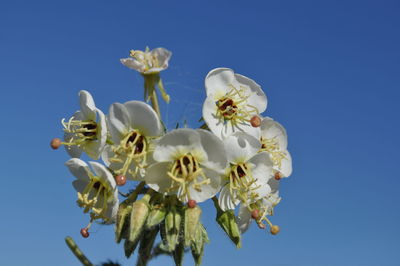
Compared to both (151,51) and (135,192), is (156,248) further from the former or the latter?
(151,51)

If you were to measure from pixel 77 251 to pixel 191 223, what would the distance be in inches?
47.8

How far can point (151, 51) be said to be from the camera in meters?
5.12

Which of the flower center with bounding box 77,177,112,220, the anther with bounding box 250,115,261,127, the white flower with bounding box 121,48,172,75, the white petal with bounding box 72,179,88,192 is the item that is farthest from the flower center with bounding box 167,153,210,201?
the white petal with bounding box 72,179,88,192

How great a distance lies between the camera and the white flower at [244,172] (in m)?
5.17

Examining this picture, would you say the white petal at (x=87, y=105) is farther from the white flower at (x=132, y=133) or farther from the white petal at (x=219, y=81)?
the white petal at (x=219, y=81)

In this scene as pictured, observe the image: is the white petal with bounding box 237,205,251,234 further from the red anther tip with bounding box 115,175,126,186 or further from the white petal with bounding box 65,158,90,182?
the white petal with bounding box 65,158,90,182

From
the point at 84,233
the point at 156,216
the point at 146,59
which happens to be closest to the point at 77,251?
the point at 84,233

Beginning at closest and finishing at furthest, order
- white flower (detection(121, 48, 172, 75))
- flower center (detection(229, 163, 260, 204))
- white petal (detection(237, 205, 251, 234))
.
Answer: white flower (detection(121, 48, 172, 75))
flower center (detection(229, 163, 260, 204))
white petal (detection(237, 205, 251, 234))

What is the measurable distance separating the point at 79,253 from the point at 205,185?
4.56 ft

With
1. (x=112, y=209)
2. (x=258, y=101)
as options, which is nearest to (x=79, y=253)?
(x=112, y=209)

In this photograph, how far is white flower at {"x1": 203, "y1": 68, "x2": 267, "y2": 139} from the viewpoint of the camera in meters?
5.32

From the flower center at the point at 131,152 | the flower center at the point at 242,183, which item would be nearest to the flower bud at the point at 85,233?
the flower center at the point at 131,152

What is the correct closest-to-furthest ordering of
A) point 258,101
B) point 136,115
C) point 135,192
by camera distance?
1. point 136,115
2. point 135,192
3. point 258,101

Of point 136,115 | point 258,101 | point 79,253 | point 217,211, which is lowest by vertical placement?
point 79,253
